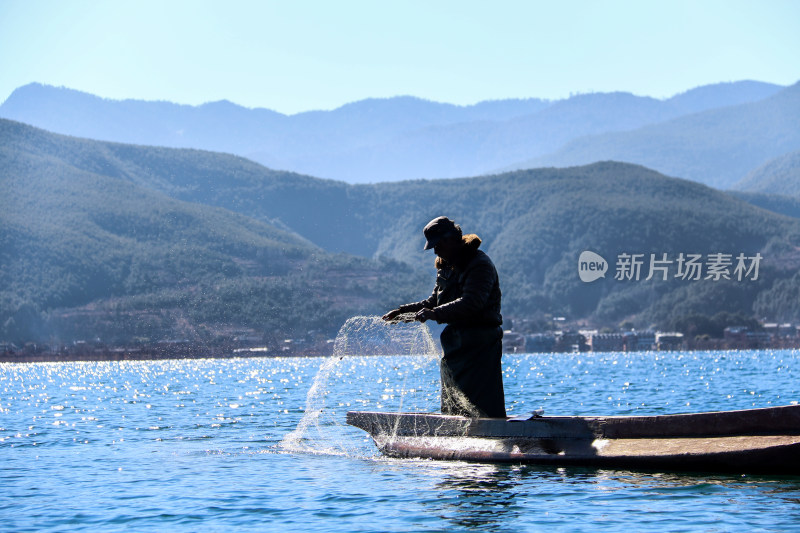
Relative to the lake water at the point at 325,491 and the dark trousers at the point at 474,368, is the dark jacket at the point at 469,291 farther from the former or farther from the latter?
the lake water at the point at 325,491

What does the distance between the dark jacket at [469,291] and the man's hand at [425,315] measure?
6 centimetres

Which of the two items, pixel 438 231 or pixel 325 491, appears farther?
pixel 438 231

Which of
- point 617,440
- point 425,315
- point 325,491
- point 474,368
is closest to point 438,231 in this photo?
point 425,315

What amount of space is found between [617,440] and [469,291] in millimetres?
2941

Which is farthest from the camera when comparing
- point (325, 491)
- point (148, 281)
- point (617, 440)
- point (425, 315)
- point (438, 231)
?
point (148, 281)

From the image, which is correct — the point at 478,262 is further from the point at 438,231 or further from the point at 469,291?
the point at 438,231

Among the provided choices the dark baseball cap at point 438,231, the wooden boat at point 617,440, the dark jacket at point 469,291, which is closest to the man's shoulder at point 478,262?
the dark jacket at point 469,291

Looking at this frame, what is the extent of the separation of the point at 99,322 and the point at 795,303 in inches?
4769

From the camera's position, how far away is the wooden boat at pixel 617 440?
1366cm

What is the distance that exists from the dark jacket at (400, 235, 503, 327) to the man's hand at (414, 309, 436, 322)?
2.3 inches

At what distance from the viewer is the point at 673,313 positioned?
642 feet

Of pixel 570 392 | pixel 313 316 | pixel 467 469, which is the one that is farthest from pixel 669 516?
pixel 313 316

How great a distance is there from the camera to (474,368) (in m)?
16.1

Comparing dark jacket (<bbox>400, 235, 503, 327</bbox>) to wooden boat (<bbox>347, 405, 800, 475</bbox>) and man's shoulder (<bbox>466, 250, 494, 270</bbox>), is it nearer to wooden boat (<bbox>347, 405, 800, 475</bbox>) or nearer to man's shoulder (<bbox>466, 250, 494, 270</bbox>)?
man's shoulder (<bbox>466, 250, 494, 270</bbox>)
